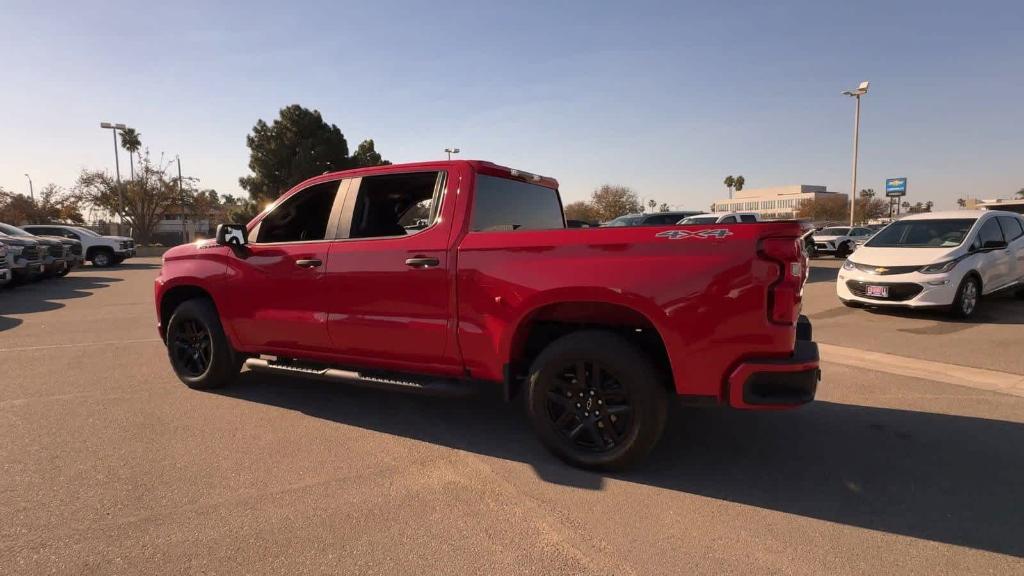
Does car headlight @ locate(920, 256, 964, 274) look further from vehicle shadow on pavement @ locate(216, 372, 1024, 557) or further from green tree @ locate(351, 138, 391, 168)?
green tree @ locate(351, 138, 391, 168)

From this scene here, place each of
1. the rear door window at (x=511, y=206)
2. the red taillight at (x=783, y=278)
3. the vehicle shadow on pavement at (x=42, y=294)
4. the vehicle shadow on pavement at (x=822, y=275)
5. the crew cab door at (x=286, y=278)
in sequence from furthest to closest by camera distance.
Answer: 1. the vehicle shadow on pavement at (x=822, y=275)
2. the vehicle shadow on pavement at (x=42, y=294)
3. the crew cab door at (x=286, y=278)
4. the rear door window at (x=511, y=206)
5. the red taillight at (x=783, y=278)

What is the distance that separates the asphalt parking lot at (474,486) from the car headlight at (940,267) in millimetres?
3146

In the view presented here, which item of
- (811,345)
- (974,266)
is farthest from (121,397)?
(974,266)

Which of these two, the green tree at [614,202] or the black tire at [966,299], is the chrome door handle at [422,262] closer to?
the black tire at [966,299]

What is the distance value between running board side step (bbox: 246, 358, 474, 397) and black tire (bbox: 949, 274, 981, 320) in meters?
8.00

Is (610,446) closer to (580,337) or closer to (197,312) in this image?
(580,337)

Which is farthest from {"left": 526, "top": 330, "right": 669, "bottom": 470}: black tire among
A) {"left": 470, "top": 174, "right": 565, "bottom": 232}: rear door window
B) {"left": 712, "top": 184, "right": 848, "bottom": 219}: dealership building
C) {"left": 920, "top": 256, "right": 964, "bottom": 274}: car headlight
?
{"left": 712, "top": 184, "right": 848, "bottom": 219}: dealership building

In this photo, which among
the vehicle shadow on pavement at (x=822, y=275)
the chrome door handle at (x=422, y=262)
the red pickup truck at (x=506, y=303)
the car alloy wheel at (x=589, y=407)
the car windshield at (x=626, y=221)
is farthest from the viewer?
the car windshield at (x=626, y=221)

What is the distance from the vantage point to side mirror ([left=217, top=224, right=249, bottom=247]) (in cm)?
434

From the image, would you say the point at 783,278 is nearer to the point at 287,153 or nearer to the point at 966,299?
the point at 966,299

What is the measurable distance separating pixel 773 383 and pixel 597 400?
3.14ft

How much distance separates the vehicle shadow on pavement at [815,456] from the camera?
9.26 feet

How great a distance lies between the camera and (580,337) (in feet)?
10.6

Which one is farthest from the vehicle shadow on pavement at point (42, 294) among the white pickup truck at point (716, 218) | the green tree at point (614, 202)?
the green tree at point (614, 202)
